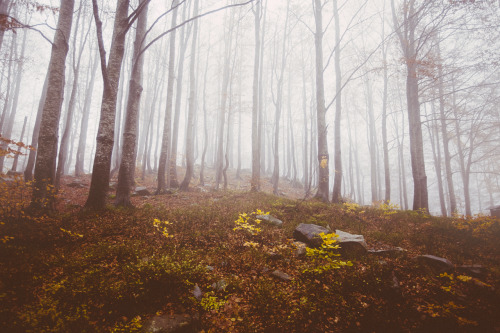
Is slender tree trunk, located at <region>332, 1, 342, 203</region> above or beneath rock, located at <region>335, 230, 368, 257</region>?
above

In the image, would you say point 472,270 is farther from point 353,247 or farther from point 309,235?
point 309,235

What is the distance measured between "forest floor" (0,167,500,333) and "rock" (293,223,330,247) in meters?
0.35

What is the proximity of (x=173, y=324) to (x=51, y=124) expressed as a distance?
6.32 metres

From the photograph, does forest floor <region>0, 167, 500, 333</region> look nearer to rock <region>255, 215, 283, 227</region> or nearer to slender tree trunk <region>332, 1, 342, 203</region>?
rock <region>255, 215, 283, 227</region>

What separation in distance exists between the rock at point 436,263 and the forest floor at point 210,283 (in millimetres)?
98

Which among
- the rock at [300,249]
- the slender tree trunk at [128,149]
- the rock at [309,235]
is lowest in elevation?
the rock at [300,249]

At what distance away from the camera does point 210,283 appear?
127 inches

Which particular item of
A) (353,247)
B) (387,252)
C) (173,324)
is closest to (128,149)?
(173,324)

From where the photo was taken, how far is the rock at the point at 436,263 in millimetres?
4055

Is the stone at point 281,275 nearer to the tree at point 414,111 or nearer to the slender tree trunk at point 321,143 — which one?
the slender tree trunk at point 321,143

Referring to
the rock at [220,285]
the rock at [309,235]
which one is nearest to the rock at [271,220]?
the rock at [309,235]

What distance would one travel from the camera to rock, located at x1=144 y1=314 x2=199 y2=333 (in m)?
2.31

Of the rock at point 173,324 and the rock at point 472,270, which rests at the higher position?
the rock at point 472,270

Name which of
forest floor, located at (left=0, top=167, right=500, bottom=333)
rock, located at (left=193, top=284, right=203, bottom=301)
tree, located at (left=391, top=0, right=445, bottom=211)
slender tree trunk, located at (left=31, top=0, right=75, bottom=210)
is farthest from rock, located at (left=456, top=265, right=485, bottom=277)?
slender tree trunk, located at (left=31, top=0, right=75, bottom=210)
